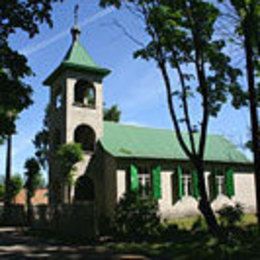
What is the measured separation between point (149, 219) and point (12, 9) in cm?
1295

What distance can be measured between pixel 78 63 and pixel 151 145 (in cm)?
793

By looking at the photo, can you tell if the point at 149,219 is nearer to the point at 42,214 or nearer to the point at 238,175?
the point at 42,214

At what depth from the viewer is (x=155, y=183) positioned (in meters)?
25.9

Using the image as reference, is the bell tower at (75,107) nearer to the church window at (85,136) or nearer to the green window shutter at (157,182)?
the church window at (85,136)

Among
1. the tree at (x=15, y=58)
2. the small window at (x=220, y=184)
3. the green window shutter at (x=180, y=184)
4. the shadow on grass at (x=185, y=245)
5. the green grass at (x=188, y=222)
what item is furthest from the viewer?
the small window at (x=220, y=184)

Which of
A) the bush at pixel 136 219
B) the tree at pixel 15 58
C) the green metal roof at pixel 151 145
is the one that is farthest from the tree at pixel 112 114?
the tree at pixel 15 58

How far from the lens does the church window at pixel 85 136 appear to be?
27.4m

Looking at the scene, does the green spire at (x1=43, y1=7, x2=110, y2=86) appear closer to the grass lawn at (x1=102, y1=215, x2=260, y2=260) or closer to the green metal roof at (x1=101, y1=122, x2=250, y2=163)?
the green metal roof at (x1=101, y1=122, x2=250, y2=163)

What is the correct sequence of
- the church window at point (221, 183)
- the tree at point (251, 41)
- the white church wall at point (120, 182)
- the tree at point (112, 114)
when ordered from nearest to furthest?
1. the tree at point (251, 41)
2. the white church wall at point (120, 182)
3. the church window at point (221, 183)
4. the tree at point (112, 114)

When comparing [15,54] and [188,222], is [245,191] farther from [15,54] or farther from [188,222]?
[15,54]

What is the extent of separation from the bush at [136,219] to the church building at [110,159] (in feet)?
14.2

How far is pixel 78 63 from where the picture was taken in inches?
1065

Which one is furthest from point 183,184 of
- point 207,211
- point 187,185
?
point 207,211

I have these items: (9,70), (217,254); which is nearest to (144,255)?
(217,254)
